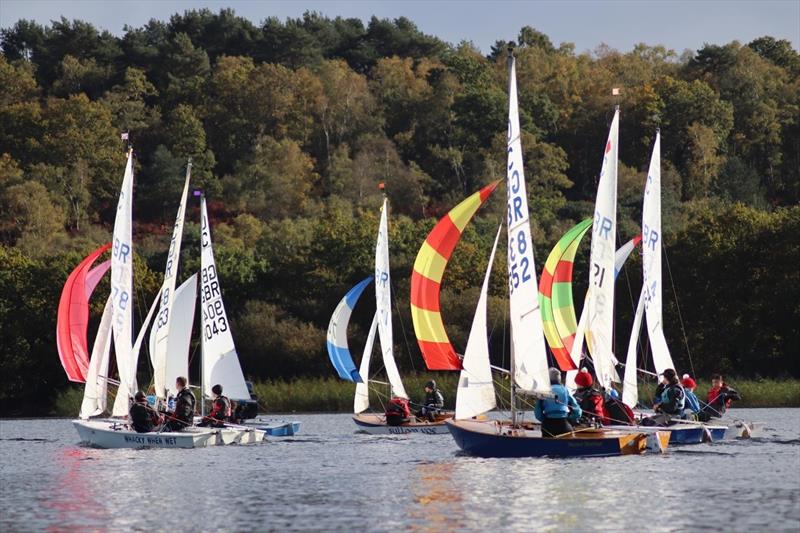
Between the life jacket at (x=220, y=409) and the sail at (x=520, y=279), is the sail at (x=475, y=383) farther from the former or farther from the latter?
the life jacket at (x=220, y=409)

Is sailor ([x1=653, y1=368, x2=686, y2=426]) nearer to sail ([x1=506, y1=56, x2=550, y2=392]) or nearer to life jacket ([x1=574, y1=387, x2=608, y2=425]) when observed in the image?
life jacket ([x1=574, y1=387, x2=608, y2=425])

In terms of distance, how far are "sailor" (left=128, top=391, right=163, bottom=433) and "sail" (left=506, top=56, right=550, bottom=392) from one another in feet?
31.1

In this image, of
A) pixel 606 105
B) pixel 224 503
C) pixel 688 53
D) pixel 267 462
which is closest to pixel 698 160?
pixel 606 105

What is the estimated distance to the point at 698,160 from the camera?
11094 cm

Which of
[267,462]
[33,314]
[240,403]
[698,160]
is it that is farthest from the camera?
[698,160]

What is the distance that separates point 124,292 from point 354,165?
8762 cm

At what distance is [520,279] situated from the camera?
98.4 feet

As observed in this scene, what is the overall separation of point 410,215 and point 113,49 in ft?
139

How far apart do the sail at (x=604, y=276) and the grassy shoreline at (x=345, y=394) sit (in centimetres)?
1514

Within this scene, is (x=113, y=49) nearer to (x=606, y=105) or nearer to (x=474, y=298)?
(x=606, y=105)

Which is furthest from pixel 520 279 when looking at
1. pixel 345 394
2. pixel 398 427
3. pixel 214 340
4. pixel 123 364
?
pixel 345 394

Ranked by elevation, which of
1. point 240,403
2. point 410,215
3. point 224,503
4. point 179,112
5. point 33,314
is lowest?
point 224,503

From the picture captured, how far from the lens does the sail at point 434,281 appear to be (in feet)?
106

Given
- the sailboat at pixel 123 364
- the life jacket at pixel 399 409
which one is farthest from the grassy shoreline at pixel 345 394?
the sailboat at pixel 123 364
